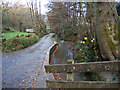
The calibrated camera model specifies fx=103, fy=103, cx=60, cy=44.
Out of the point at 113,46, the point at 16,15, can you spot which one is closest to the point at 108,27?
the point at 113,46

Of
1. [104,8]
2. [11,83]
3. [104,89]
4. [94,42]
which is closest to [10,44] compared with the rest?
[11,83]

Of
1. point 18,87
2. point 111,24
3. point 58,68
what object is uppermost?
point 111,24

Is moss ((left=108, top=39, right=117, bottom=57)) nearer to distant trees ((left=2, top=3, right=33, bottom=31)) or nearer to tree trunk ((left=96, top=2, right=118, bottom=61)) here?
tree trunk ((left=96, top=2, right=118, bottom=61))

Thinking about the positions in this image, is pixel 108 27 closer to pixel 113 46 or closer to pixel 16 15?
pixel 113 46

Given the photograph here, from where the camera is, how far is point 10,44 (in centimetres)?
1069

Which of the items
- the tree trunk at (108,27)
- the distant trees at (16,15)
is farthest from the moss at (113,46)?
the distant trees at (16,15)

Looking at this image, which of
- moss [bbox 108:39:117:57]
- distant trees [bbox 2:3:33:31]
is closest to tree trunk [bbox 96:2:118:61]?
moss [bbox 108:39:117:57]

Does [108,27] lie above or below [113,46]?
above

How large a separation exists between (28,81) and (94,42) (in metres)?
3.35

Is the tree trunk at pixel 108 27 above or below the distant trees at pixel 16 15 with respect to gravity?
below

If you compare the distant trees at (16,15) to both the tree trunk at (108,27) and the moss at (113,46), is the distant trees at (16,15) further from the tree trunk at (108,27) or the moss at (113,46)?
the moss at (113,46)

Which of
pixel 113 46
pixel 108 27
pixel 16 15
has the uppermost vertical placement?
pixel 16 15

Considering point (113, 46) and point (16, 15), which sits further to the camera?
point (16, 15)

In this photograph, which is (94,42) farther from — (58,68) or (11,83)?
(11,83)
